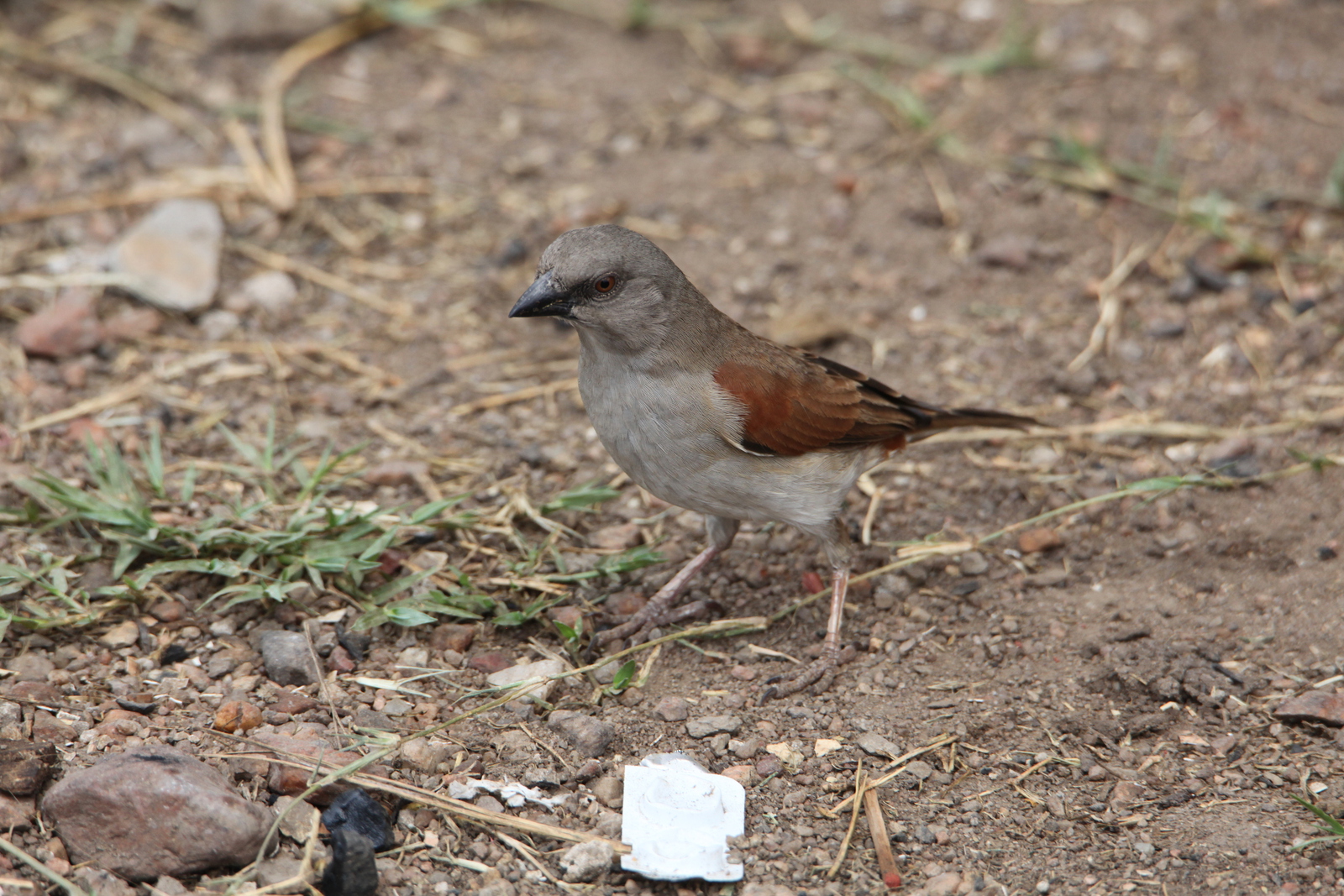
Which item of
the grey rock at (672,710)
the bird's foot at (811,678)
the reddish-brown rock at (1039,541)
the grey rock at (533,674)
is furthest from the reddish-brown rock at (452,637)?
the reddish-brown rock at (1039,541)

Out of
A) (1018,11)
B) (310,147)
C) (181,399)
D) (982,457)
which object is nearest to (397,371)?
(181,399)

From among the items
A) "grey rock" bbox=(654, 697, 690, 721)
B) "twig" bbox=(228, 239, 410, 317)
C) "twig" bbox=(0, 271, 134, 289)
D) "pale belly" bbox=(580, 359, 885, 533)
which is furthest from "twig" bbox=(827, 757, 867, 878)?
"twig" bbox=(0, 271, 134, 289)

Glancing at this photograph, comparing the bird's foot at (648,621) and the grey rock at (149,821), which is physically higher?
the grey rock at (149,821)

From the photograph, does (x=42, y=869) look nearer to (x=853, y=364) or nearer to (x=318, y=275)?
(x=318, y=275)

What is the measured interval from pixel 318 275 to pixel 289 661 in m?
3.02

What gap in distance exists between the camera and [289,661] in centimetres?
416

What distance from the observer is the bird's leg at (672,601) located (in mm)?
4766

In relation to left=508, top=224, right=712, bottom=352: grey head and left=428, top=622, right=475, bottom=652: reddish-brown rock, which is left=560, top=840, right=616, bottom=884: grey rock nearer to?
left=428, top=622, right=475, bottom=652: reddish-brown rock

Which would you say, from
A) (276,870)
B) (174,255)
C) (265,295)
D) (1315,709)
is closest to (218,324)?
(265,295)

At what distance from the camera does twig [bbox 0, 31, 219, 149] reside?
7.46 metres

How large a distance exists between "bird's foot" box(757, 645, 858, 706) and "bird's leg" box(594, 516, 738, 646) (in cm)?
53

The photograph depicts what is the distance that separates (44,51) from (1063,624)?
701cm

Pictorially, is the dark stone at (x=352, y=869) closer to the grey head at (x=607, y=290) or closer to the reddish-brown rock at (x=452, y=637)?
the reddish-brown rock at (x=452, y=637)

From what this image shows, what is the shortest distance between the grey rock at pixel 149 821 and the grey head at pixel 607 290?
5.98ft
